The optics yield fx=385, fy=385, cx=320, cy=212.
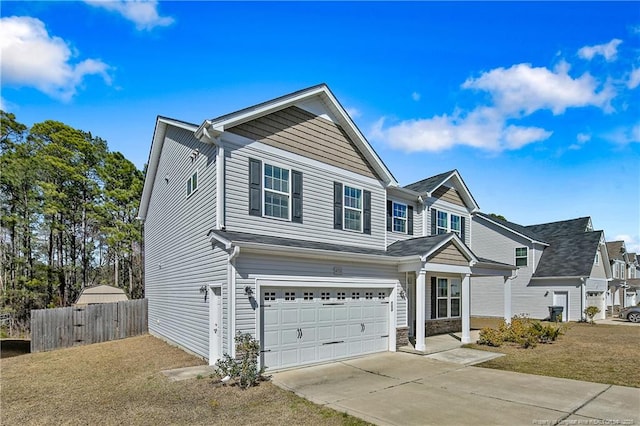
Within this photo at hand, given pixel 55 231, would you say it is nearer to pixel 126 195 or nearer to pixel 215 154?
pixel 126 195

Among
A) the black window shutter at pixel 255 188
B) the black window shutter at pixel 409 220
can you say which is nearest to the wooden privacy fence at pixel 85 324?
the black window shutter at pixel 255 188

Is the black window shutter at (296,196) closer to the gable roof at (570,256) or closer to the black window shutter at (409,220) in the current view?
the black window shutter at (409,220)

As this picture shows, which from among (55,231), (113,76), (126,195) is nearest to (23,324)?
(55,231)

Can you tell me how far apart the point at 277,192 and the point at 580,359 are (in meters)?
10.4

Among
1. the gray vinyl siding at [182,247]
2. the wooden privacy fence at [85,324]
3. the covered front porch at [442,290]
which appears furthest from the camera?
the wooden privacy fence at [85,324]

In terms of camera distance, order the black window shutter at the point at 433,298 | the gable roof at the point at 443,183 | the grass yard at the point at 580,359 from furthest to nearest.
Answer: the gable roof at the point at 443,183 → the black window shutter at the point at 433,298 → the grass yard at the point at 580,359

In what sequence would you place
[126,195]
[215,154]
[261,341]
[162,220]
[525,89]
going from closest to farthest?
[261,341], [215,154], [525,89], [162,220], [126,195]

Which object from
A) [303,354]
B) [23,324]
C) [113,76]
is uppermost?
[113,76]

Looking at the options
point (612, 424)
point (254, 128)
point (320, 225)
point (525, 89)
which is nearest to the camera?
point (612, 424)

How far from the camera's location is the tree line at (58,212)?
24.5 meters

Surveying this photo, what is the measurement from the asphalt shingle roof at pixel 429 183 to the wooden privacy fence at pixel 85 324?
1390 centimetres

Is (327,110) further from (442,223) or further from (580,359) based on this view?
(580,359)

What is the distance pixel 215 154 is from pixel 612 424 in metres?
9.75

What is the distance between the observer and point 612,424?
6004 mm
